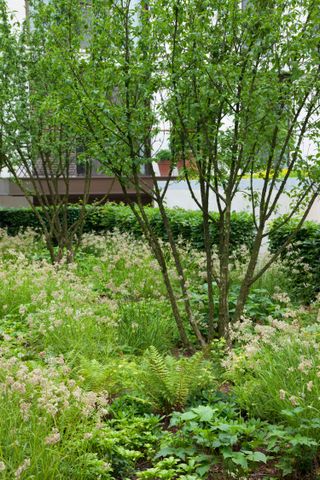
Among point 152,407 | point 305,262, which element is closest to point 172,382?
point 152,407

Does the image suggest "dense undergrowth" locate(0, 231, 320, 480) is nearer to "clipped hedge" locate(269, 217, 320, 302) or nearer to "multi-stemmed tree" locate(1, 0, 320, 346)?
"multi-stemmed tree" locate(1, 0, 320, 346)

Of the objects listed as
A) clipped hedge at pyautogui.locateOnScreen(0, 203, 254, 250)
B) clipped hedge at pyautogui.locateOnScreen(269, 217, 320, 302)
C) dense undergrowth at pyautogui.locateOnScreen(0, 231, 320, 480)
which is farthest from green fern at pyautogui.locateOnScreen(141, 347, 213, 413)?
clipped hedge at pyautogui.locateOnScreen(269, 217, 320, 302)

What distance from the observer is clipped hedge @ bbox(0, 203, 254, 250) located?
10.4 meters

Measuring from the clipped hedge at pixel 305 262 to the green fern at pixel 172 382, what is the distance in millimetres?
3938

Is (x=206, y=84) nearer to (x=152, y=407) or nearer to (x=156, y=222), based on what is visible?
(x=152, y=407)

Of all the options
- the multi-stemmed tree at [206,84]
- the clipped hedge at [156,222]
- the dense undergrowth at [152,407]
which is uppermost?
the multi-stemmed tree at [206,84]

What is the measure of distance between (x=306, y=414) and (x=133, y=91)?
3.61m

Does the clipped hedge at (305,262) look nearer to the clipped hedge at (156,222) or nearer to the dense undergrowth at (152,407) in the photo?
the clipped hedge at (156,222)

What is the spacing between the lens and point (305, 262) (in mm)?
8875

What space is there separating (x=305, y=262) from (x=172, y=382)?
468cm

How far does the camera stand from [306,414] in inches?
154

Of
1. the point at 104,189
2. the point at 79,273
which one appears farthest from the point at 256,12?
the point at 104,189

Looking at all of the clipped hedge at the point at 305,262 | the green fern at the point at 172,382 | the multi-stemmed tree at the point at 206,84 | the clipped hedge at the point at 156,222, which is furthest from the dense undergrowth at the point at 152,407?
the clipped hedge at the point at 305,262

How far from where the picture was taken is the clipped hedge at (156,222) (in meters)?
10.4
